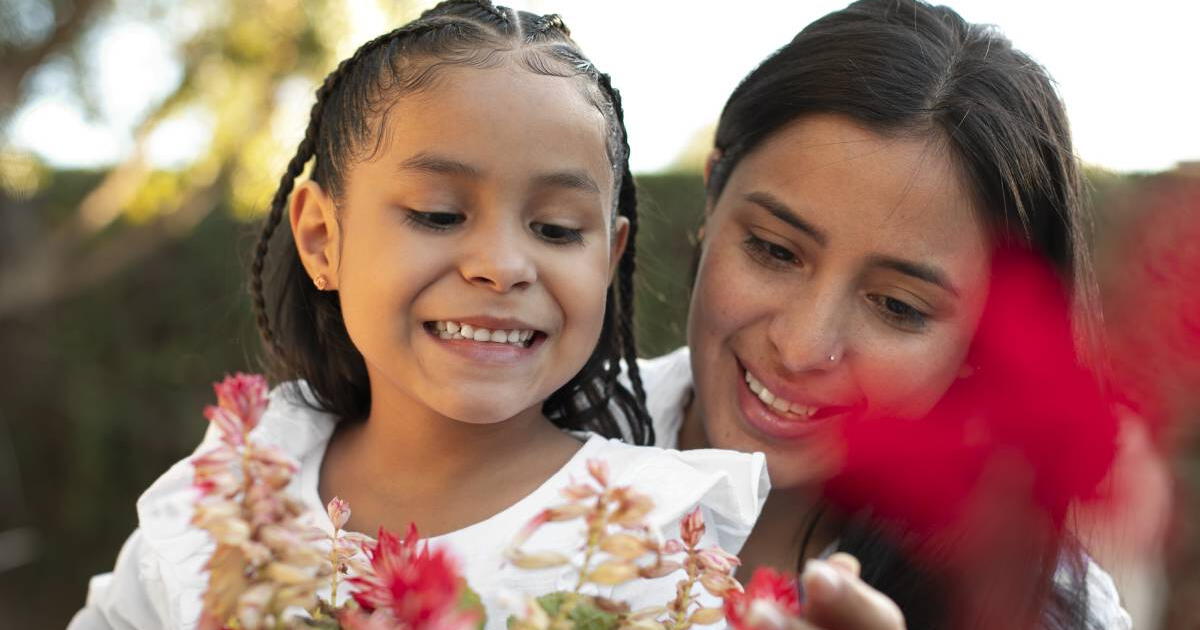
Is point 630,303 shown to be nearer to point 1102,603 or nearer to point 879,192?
point 879,192

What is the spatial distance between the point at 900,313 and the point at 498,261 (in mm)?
825

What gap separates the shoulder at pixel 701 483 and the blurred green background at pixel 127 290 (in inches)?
123

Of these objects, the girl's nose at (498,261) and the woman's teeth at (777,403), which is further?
the woman's teeth at (777,403)

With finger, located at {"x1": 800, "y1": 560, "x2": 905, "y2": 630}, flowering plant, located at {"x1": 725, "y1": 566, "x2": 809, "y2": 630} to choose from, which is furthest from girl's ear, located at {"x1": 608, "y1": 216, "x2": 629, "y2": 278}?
finger, located at {"x1": 800, "y1": 560, "x2": 905, "y2": 630}

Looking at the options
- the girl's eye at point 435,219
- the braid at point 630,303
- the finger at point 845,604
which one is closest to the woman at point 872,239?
the braid at point 630,303

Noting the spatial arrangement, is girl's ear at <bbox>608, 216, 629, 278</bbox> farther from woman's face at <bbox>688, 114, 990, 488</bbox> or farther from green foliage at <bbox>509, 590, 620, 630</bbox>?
green foliage at <bbox>509, 590, 620, 630</bbox>

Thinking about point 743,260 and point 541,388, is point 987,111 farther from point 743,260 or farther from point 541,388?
point 541,388

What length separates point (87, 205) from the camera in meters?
5.34

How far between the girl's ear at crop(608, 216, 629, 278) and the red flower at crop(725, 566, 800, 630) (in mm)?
900

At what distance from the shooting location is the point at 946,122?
76.5 inches

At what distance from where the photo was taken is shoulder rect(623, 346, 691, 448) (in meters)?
2.39

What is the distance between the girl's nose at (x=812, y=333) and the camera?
6.08 feet

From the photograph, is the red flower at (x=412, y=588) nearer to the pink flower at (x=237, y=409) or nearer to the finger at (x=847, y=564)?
the pink flower at (x=237, y=409)

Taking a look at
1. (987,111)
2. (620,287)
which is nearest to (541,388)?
(620,287)
